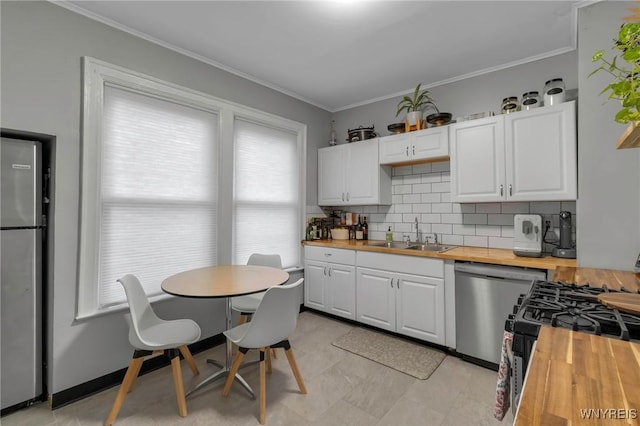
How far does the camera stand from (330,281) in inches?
136

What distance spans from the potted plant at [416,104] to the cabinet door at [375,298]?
170 centimetres

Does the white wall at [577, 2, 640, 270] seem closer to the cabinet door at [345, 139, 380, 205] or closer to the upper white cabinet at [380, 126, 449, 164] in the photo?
the upper white cabinet at [380, 126, 449, 164]

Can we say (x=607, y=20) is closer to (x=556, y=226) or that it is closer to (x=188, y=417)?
(x=556, y=226)

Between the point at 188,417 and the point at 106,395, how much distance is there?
0.73m

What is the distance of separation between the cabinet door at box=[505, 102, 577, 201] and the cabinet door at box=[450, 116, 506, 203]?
2.7 inches

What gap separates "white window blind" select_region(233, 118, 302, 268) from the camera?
315cm

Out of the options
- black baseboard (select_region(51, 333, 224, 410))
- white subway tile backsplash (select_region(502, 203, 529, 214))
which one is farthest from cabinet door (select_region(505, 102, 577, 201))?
black baseboard (select_region(51, 333, 224, 410))

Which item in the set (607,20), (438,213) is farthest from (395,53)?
(438,213)

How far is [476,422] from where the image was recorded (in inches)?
70.6

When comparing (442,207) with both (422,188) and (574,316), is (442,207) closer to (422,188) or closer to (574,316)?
(422,188)

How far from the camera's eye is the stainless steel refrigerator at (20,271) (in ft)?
6.00

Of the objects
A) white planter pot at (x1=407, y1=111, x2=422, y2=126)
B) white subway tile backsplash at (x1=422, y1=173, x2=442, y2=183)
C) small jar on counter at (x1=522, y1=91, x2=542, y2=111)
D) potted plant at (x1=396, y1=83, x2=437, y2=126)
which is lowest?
white subway tile backsplash at (x1=422, y1=173, x2=442, y2=183)

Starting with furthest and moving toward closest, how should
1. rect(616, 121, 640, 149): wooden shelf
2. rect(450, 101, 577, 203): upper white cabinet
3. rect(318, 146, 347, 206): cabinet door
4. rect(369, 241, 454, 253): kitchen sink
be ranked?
1. rect(318, 146, 347, 206): cabinet door
2. rect(369, 241, 454, 253): kitchen sink
3. rect(450, 101, 577, 203): upper white cabinet
4. rect(616, 121, 640, 149): wooden shelf

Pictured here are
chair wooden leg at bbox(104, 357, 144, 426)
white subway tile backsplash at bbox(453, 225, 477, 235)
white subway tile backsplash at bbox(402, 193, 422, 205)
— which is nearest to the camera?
chair wooden leg at bbox(104, 357, 144, 426)
